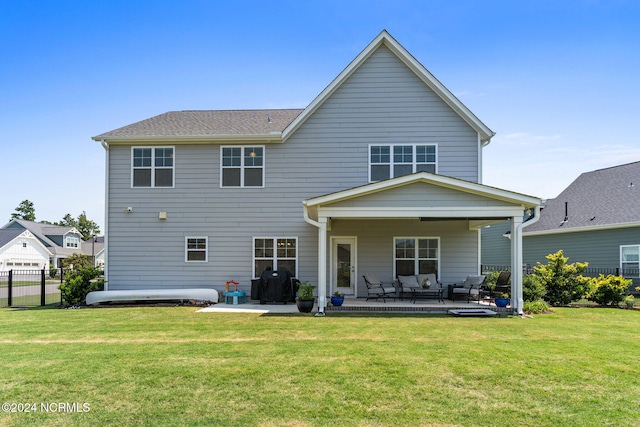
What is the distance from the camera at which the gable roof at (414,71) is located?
44.7 ft

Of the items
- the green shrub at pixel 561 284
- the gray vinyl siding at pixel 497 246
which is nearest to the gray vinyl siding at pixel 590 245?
the gray vinyl siding at pixel 497 246

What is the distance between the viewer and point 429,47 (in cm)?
1455

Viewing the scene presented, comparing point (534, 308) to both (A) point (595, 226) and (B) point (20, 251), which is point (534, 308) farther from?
(B) point (20, 251)

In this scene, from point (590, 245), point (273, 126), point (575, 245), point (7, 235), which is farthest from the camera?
point (7, 235)

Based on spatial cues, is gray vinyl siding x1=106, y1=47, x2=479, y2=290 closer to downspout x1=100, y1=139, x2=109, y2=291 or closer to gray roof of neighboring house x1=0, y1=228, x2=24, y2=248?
downspout x1=100, y1=139, x2=109, y2=291

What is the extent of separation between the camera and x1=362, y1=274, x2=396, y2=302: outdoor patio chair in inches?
515

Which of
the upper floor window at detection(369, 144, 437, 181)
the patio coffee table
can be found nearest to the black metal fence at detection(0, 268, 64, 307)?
the upper floor window at detection(369, 144, 437, 181)

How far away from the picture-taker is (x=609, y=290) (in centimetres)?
1309

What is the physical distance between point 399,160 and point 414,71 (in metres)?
2.94

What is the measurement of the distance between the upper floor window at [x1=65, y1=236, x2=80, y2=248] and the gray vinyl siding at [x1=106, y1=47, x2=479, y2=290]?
4246 centimetres

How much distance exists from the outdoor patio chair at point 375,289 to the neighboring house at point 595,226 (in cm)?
1005

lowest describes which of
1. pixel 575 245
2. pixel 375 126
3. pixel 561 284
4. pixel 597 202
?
pixel 561 284

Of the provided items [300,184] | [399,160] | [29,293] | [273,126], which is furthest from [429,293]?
[29,293]

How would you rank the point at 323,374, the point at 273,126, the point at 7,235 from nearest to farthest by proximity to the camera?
1. the point at 323,374
2. the point at 273,126
3. the point at 7,235
